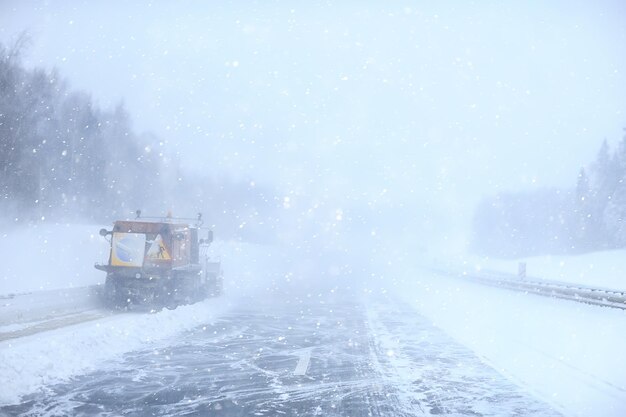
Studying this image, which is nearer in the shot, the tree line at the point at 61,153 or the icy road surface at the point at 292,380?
the icy road surface at the point at 292,380

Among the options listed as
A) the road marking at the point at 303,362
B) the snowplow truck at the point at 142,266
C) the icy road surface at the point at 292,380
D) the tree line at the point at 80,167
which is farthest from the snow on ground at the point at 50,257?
the road marking at the point at 303,362

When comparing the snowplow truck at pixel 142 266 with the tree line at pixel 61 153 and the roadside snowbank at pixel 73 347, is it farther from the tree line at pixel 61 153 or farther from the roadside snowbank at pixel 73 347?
the tree line at pixel 61 153

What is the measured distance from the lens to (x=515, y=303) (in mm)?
17469

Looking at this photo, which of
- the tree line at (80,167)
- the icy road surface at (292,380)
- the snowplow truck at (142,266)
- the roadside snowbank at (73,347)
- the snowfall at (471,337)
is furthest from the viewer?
the tree line at (80,167)

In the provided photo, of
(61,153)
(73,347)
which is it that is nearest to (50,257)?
(61,153)

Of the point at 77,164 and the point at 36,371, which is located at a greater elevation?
the point at 77,164

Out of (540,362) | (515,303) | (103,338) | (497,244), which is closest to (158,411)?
(103,338)

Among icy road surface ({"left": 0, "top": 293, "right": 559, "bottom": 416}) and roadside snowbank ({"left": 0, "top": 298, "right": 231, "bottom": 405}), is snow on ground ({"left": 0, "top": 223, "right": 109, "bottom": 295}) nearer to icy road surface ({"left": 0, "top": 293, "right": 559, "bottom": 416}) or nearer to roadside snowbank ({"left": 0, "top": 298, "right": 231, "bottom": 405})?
roadside snowbank ({"left": 0, "top": 298, "right": 231, "bottom": 405})

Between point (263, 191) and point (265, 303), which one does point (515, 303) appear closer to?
point (265, 303)

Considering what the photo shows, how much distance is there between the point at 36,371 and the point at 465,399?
6168 mm

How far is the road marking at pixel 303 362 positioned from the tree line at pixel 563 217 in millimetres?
62142

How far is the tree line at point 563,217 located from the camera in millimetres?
67438

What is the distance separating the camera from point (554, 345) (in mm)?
10977

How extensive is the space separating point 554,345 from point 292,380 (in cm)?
551
